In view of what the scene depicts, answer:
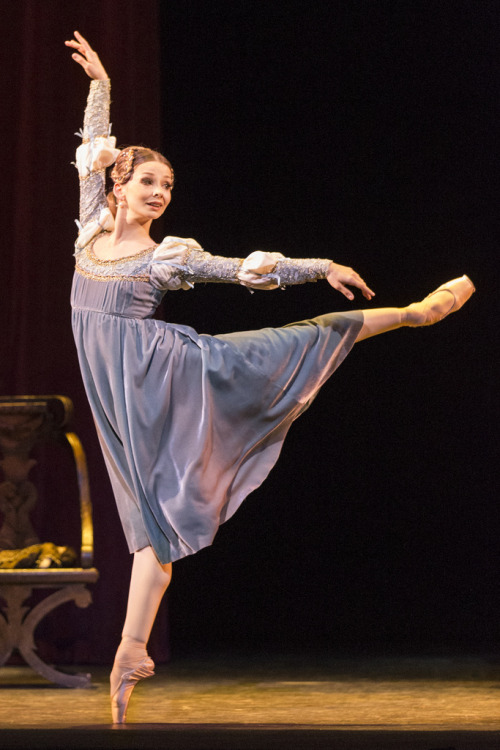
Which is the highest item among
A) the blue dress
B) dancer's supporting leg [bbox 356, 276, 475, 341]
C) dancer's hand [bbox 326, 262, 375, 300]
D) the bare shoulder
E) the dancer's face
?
the dancer's face

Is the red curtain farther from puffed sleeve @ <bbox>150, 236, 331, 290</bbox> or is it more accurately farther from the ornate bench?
puffed sleeve @ <bbox>150, 236, 331, 290</bbox>

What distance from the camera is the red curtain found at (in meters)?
3.62

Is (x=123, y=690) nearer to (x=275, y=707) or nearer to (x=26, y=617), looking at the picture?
(x=275, y=707)

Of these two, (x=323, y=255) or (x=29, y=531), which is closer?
(x=29, y=531)

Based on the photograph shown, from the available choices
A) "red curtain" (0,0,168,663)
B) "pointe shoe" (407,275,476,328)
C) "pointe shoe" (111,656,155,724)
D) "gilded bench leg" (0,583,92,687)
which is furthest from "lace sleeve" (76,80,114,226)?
"gilded bench leg" (0,583,92,687)

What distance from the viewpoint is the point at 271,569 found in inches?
143

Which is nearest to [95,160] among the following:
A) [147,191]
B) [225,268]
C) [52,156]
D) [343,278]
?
[147,191]

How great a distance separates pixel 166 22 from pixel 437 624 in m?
2.41

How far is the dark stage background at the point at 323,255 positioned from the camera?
3572mm

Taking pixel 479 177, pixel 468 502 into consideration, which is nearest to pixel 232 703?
pixel 468 502

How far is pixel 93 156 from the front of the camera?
2582mm

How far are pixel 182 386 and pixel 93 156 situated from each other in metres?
0.66

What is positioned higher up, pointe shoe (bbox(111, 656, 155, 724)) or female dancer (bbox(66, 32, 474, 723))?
female dancer (bbox(66, 32, 474, 723))

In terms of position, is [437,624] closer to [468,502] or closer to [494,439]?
[468,502]
